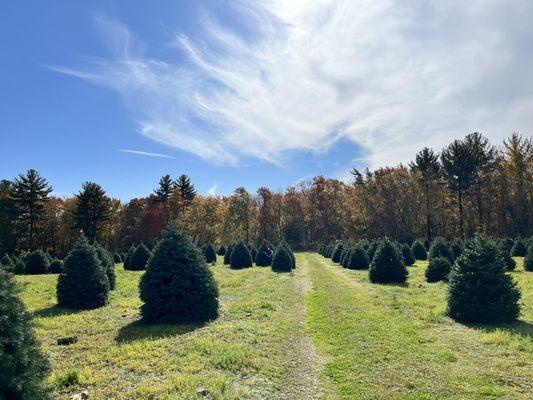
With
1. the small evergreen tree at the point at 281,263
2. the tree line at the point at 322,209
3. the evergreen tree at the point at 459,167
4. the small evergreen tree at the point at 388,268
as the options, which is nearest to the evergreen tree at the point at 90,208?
the tree line at the point at 322,209

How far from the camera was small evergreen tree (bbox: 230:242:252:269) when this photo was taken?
121ft

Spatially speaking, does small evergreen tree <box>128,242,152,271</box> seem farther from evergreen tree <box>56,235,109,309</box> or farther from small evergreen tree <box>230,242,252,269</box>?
evergreen tree <box>56,235,109,309</box>

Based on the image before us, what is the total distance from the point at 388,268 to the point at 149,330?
16.0m

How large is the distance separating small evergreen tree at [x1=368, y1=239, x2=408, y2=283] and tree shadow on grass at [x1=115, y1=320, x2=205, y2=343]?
46.5 feet

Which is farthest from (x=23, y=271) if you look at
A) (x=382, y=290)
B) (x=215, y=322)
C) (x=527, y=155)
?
(x=527, y=155)

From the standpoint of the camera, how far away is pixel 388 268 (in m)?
23.2

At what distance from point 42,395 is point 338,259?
4053cm

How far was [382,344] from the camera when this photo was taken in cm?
1017

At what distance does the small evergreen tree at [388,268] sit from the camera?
2325 cm

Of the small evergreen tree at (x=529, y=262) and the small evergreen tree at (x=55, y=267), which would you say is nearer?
the small evergreen tree at (x=529, y=262)

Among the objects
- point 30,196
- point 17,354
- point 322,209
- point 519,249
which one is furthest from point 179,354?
point 322,209

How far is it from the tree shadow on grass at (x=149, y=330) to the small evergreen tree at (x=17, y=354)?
17.8 ft

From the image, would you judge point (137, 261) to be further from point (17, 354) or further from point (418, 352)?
point (17, 354)

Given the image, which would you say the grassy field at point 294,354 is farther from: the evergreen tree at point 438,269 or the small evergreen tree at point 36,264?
the small evergreen tree at point 36,264
